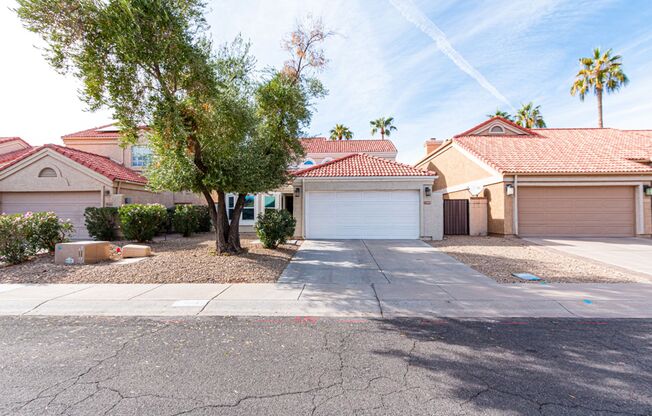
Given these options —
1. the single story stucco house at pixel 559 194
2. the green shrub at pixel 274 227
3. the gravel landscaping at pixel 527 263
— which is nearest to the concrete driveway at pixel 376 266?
the gravel landscaping at pixel 527 263

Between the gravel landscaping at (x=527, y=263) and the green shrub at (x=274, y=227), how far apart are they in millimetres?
5898

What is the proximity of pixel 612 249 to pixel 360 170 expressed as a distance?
10.3m

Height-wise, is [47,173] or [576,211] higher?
[47,173]

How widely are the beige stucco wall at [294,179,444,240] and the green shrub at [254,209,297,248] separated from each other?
3.31 meters

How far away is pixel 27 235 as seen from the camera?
9477 mm

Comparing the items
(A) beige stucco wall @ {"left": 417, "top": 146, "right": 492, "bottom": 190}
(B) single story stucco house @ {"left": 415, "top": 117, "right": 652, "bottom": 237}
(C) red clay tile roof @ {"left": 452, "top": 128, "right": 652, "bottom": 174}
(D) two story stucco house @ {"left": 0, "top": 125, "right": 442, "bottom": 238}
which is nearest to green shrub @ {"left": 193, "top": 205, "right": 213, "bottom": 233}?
(D) two story stucco house @ {"left": 0, "top": 125, "right": 442, "bottom": 238}

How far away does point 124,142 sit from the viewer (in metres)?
8.70

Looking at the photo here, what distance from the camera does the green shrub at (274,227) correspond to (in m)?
11.4

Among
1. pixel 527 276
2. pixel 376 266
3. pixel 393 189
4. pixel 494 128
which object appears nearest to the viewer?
pixel 527 276

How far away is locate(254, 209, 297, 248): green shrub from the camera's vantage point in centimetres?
1136

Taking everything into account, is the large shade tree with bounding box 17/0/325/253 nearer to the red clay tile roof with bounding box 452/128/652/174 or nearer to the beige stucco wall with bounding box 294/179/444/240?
the beige stucco wall with bounding box 294/179/444/240

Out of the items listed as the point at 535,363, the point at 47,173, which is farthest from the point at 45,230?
the point at 535,363

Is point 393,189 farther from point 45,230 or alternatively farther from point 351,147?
point 351,147

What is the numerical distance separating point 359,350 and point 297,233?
1126cm
